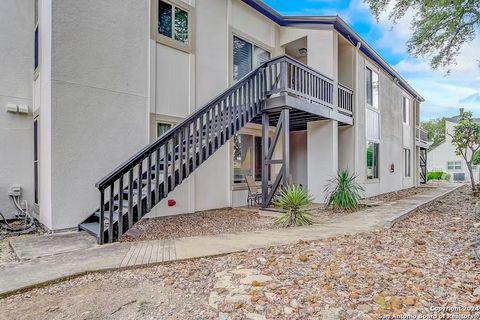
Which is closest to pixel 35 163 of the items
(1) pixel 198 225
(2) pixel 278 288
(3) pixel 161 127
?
(3) pixel 161 127

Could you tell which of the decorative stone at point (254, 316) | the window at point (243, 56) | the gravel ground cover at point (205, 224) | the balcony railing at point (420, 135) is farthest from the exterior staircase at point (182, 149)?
the balcony railing at point (420, 135)

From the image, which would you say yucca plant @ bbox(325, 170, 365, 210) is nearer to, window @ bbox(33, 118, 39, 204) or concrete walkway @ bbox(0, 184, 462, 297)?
concrete walkway @ bbox(0, 184, 462, 297)

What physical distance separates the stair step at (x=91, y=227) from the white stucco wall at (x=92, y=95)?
12.0 inches

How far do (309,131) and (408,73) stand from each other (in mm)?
24579

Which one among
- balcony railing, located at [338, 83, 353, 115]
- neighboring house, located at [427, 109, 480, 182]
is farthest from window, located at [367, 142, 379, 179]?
neighboring house, located at [427, 109, 480, 182]

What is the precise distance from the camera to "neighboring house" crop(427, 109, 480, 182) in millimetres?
31625

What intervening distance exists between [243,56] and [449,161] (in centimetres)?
3407

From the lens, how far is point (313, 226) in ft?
19.6

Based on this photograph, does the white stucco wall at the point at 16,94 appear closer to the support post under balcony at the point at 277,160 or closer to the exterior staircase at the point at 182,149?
the exterior staircase at the point at 182,149

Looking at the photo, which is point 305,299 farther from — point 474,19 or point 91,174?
point 474,19

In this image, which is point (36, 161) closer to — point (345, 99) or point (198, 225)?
point (198, 225)

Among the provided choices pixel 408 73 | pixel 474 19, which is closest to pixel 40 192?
pixel 474 19

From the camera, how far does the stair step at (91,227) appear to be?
15.7ft

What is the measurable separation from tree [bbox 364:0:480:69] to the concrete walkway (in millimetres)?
6622
